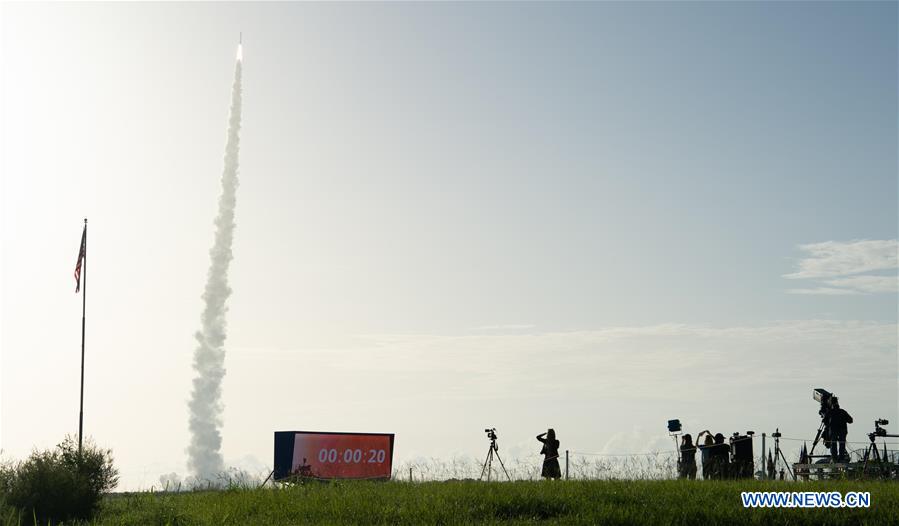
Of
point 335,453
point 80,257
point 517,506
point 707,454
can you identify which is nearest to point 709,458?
point 707,454

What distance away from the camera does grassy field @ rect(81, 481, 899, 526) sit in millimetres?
18469

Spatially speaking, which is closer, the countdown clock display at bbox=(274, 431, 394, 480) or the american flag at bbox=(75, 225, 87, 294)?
the countdown clock display at bbox=(274, 431, 394, 480)

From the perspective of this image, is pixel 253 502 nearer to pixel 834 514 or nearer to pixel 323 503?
pixel 323 503

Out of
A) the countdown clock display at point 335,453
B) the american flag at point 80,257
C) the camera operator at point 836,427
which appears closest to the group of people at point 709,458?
the camera operator at point 836,427

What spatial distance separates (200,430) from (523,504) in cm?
4469

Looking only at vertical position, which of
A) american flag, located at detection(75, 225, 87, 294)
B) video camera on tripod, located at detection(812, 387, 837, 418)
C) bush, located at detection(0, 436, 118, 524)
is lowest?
bush, located at detection(0, 436, 118, 524)

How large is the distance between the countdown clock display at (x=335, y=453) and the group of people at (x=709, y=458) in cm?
1334

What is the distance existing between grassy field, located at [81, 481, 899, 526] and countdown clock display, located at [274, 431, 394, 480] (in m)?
14.1

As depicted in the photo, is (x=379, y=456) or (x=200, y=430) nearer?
(x=379, y=456)

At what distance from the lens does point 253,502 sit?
2170cm

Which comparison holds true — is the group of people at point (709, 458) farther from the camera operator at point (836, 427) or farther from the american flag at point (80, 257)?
the american flag at point (80, 257)

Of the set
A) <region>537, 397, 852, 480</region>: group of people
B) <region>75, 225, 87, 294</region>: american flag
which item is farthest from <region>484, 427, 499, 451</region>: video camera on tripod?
<region>75, 225, 87, 294</region>: american flag

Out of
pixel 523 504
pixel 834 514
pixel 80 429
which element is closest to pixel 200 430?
pixel 80 429

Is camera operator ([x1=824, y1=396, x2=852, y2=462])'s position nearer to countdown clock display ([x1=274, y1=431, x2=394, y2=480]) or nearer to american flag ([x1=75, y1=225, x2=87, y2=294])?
countdown clock display ([x1=274, y1=431, x2=394, y2=480])
